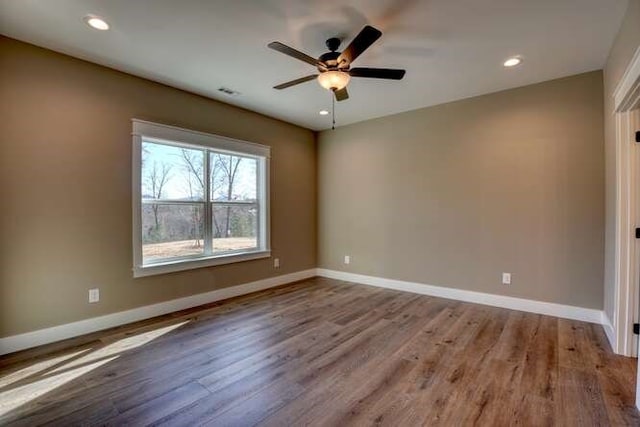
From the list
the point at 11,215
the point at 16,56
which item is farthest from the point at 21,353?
the point at 16,56

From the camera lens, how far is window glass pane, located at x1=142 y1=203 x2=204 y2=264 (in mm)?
3539

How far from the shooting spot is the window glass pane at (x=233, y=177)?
4.22 m

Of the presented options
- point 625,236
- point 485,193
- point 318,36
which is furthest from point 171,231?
point 625,236

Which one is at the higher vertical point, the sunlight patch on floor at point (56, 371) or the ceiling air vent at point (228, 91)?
the ceiling air vent at point (228, 91)

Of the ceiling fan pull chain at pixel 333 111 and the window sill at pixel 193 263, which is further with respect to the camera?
the ceiling fan pull chain at pixel 333 111

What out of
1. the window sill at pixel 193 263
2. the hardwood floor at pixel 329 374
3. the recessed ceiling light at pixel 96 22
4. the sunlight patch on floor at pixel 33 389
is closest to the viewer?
the hardwood floor at pixel 329 374

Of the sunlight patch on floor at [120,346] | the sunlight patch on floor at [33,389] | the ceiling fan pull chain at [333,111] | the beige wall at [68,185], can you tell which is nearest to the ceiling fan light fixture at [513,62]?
the ceiling fan pull chain at [333,111]

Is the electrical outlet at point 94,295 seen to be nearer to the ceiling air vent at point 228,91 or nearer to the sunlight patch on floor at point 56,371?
the sunlight patch on floor at point 56,371

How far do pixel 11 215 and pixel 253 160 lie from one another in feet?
9.21

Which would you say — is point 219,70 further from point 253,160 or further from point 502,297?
point 502,297

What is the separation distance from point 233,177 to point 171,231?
1.18m

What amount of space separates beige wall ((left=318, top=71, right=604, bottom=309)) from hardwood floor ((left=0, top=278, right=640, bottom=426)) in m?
0.69

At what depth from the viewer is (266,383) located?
2160 mm

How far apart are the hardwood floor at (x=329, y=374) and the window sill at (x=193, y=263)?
547 mm
